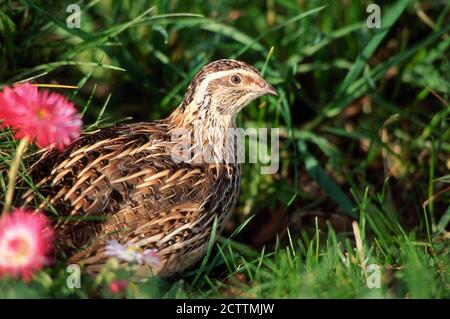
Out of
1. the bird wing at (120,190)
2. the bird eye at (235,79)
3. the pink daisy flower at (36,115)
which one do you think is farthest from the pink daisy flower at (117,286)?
the bird eye at (235,79)

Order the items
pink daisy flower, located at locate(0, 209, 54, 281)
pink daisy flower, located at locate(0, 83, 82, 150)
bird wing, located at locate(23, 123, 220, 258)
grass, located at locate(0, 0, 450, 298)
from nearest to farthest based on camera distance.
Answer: pink daisy flower, located at locate(0, 209, 54, 281) → pink daisy flower, located at locate(0, 83, 82, 150) → bird wing, located at locate(23, 123, 220, 258) → grass, located at locate(0, 0, 450, 298)

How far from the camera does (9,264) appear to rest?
319 cm

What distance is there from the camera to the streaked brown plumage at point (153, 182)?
12.8ft

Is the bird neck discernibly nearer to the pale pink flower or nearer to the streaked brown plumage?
the streaked brown plumage

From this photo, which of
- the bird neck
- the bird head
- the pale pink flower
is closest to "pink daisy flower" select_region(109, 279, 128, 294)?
the pale pink flower

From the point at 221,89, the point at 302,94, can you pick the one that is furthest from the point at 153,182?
the point at 302,94

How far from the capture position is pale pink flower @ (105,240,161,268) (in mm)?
3623

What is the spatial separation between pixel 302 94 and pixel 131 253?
8.95 ft

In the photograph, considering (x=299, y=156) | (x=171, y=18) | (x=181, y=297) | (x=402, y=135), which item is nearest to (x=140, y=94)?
(x=171, y=18)

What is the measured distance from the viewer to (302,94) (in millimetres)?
6031

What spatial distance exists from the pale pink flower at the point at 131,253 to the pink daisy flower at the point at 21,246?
0.44m

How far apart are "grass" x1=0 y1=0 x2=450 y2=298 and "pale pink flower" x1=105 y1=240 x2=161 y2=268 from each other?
1.25ft

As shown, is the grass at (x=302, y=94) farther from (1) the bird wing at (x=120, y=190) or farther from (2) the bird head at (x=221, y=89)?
(2) the bird head at (x=221, y=89)

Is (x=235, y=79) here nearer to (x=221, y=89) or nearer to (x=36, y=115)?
(x=221, y=89)
